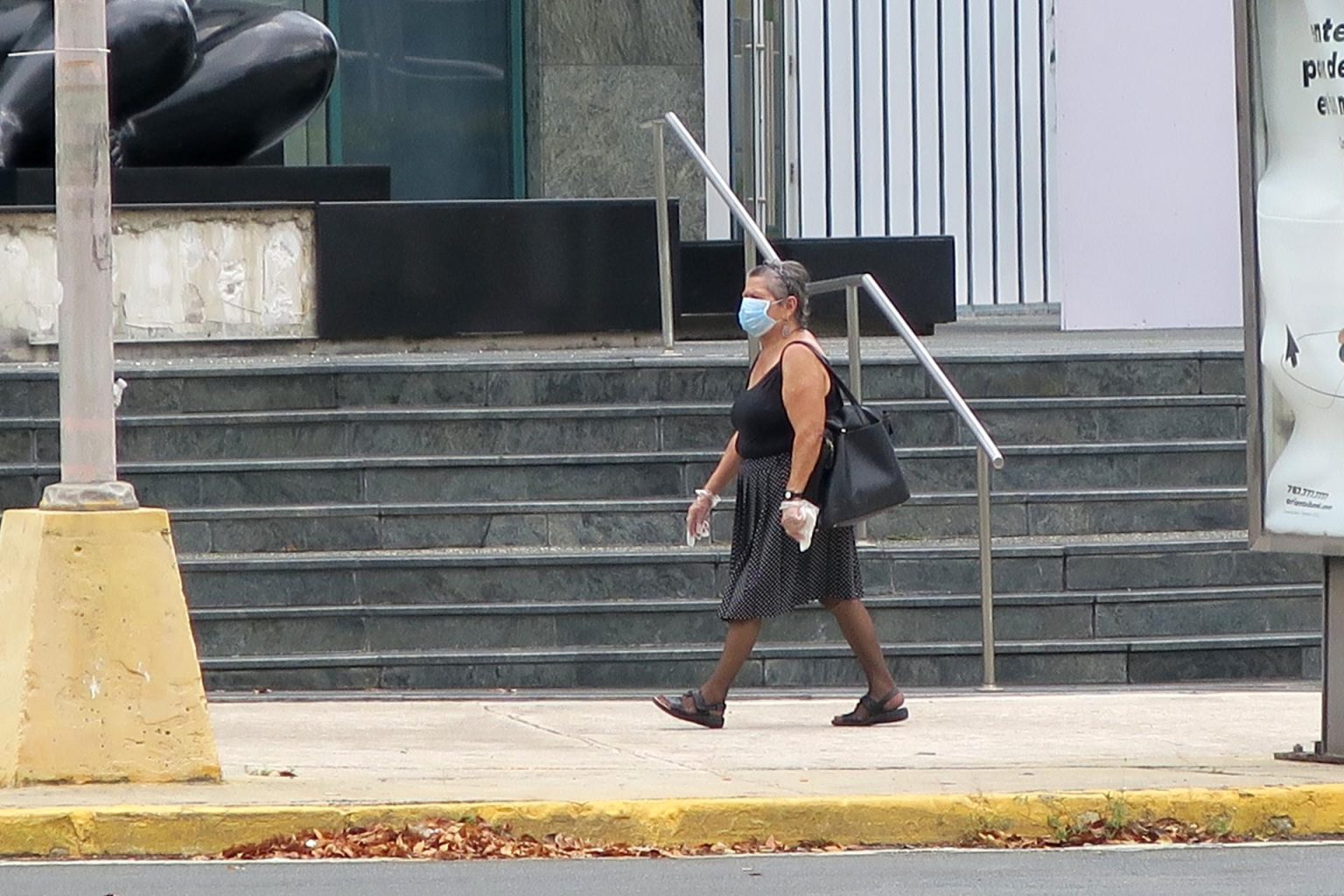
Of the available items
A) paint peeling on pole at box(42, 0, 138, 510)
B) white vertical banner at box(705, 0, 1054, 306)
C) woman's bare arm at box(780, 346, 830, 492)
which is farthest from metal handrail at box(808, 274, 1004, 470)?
white vertical banner at box(705, 0, 1054, 306)

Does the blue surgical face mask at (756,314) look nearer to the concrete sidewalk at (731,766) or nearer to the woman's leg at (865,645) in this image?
the woman's leg at (865,645)

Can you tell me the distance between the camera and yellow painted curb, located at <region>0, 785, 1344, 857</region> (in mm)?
7590

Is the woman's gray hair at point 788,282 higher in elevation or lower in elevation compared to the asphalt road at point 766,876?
higher

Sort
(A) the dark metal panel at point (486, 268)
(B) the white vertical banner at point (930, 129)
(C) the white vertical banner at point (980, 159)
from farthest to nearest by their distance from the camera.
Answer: (C) the white vertical banner at point (980, 159) → (B) the white vertical banner at point (930, 129) → (A) the dark metal panel at point (486, 268)

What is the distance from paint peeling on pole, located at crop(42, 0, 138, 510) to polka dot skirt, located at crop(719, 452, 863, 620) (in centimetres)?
225

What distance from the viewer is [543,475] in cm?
1205

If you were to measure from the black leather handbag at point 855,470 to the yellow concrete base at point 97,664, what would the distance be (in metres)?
2.29

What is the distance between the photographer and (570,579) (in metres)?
11.4

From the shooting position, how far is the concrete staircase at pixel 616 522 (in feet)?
36.5

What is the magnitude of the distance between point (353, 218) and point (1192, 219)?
5.04 meters

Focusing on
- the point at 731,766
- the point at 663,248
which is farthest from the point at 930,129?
the point at 731,766

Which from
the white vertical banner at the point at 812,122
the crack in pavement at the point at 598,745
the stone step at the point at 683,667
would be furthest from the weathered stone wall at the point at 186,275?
the white vertical banner at the point at 812,122

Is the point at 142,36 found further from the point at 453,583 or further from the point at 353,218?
the point at 453,583

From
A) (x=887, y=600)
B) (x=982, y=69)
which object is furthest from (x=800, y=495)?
(x=982, y=69)
